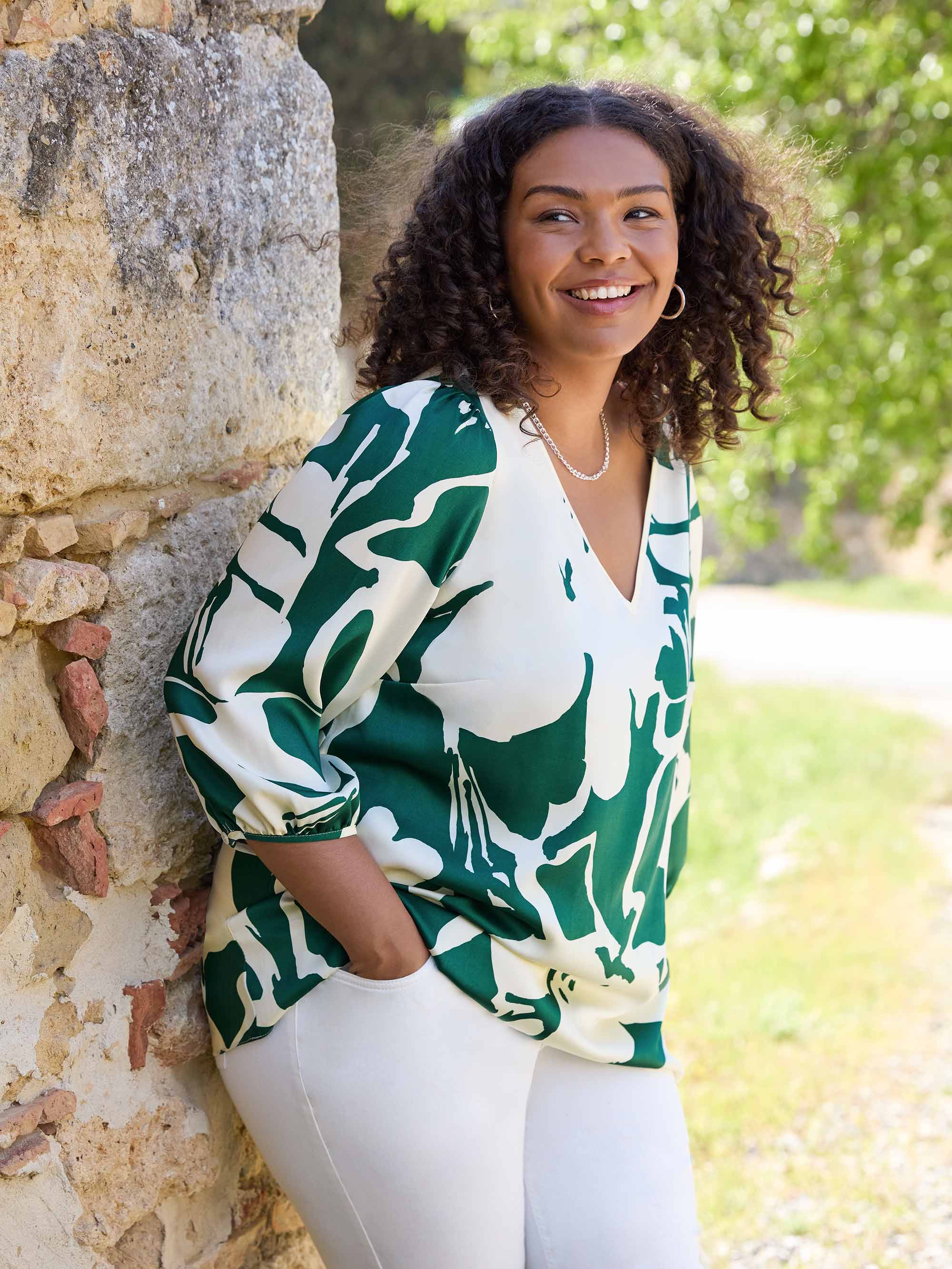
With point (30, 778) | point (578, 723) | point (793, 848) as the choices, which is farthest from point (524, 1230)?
point (793, 848)

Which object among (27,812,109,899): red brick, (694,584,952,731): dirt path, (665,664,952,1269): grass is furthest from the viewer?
(694,584,952,731): dirt path

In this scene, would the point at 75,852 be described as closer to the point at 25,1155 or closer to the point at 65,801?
the point at 65,801

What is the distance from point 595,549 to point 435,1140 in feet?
2.47

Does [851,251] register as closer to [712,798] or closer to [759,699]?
[712,798]

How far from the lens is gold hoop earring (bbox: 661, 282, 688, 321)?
6.11 feet

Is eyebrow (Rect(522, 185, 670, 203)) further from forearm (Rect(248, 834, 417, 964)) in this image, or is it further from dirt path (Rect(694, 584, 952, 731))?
dirt path (Rect(694, 584, 952, 731))

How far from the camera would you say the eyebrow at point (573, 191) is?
5.28 feet

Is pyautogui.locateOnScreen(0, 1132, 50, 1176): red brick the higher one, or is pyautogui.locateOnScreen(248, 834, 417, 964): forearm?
pyautogui.locateOnScreen(248, 834, 417, 964): forearm

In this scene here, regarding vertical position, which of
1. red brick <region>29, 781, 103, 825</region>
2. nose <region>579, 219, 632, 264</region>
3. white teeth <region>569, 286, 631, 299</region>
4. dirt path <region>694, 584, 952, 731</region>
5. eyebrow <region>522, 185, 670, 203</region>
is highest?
eyebrow <region>522, 185, 670, 203</region>

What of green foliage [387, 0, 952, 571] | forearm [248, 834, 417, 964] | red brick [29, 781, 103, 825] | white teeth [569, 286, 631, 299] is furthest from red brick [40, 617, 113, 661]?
green foliage [387, 0, 952, 571]

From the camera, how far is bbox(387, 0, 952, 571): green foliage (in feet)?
14.2

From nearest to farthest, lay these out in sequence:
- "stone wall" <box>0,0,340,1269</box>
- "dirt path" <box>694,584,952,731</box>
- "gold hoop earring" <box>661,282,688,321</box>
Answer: "stone wall" <box>0,0,340,1269</box> → "gold hoop earring" <box>661,282,688,321</box> → "dirt path" <box>694,584,952,731</box>

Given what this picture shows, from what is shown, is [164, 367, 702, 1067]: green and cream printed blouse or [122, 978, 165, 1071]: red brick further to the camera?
[122, 978, 165, 1071]: red brick

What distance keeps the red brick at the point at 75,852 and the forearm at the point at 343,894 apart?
18 centimetres
